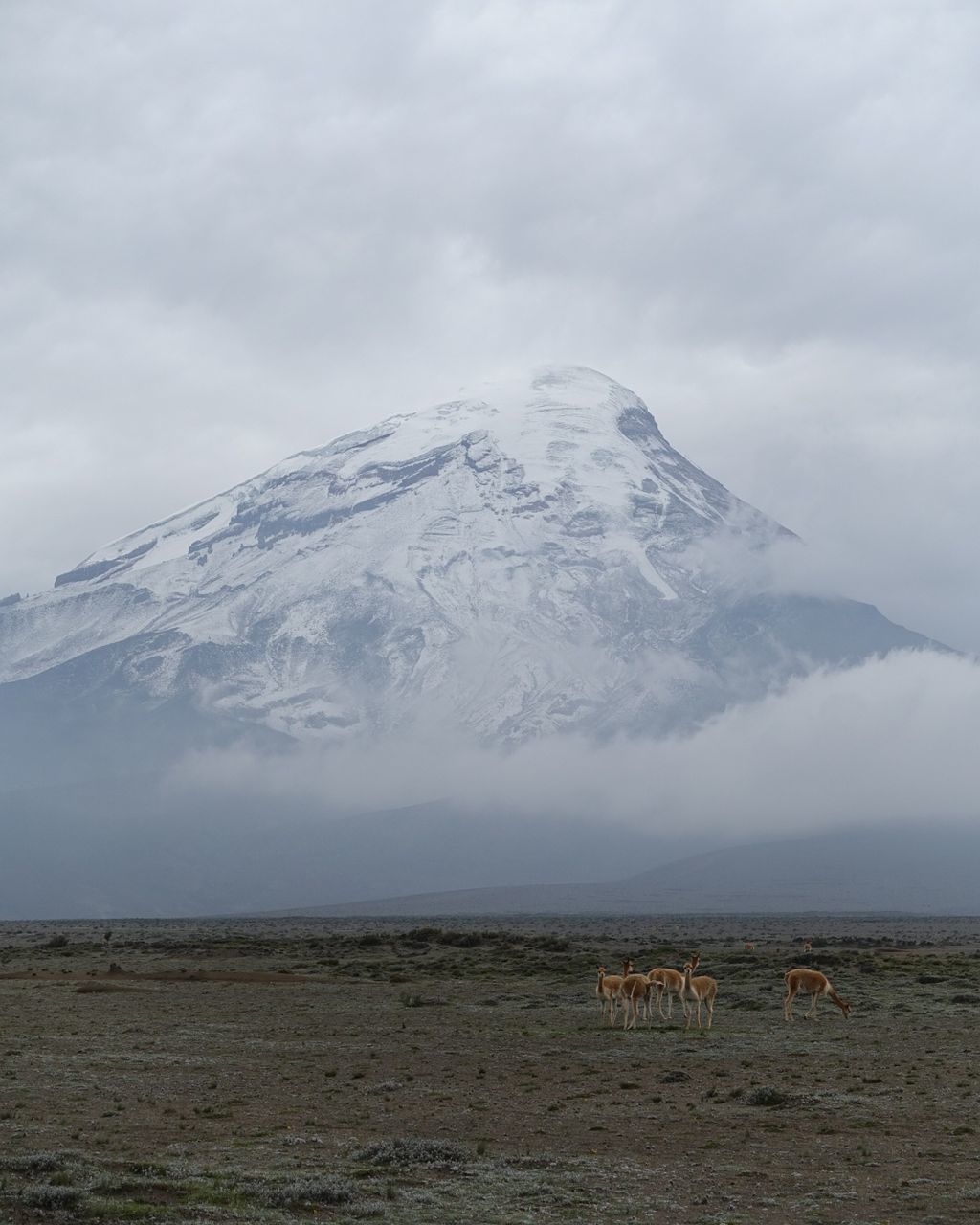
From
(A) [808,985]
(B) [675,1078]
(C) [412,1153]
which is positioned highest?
(A) [808,985]

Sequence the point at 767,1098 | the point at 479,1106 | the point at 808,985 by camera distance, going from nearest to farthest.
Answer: the point at 767,1098 < the point at 479,1106 < the point at 808,985

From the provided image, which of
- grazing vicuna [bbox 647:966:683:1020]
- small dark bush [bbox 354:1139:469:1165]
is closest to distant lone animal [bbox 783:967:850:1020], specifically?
grazing vicuna [bbox 647:966:683:1020]

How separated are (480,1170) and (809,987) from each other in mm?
20220

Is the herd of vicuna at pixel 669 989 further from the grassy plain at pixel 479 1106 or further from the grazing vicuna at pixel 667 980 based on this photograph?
the grassy plain at pixel 479 1106

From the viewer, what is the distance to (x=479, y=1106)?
76.2ft

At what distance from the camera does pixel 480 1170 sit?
1811 centimetres

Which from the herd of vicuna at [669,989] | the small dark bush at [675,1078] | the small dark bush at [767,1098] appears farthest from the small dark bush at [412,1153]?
the herd of vicuna at [669,989]

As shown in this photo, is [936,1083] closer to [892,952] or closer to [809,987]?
[809,987]

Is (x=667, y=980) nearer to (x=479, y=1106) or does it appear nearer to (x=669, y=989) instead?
(x=669, y=989)

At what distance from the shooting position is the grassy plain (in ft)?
53.3

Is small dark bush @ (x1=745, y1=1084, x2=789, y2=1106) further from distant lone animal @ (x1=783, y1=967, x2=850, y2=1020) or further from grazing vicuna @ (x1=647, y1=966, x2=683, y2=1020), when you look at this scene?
distant lone animal @ (x1=783, y1=967, x2=850, y2=1020)

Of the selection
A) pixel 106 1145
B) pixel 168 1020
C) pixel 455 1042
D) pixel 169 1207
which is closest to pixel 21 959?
pixel 168 1020

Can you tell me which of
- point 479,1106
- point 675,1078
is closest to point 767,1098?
point 675,1078

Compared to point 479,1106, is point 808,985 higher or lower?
higher
